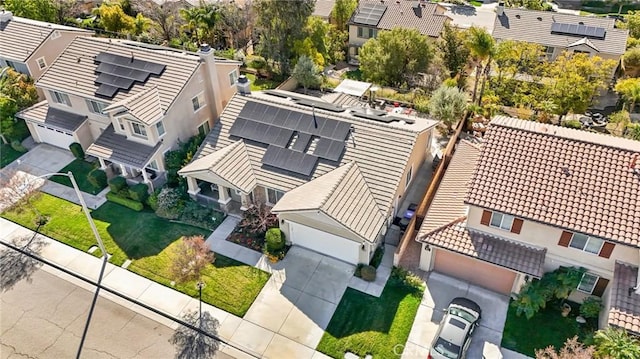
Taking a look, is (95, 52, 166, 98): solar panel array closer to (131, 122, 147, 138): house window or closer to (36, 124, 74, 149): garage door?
(131, 122, 147, 138): house window

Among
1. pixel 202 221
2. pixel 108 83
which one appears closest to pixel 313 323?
pixel 202 221

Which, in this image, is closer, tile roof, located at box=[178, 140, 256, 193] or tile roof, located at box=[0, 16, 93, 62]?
tile roof, located at box=[178, 140, 256, 193]

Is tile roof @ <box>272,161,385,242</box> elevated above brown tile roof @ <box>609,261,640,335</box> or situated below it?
above

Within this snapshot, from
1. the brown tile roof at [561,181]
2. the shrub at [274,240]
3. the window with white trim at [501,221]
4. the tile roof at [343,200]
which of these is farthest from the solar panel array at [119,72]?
the window with white trim at [501,221]

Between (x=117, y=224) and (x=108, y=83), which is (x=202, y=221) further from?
(x=108, y=83)

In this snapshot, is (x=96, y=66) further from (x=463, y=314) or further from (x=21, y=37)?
(x=463, y=314)

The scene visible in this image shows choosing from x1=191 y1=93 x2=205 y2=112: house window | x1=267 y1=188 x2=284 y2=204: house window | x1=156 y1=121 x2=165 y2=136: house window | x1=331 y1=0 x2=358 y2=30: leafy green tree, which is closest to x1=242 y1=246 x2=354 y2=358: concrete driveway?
x1=267 y1=188 x2=284 y2=204: house window

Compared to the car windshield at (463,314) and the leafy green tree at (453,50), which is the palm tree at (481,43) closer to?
the leafy green tree at (453,50)

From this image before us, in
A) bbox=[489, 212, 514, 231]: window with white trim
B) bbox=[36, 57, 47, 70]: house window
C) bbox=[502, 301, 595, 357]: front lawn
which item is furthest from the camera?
bbox=[36, 57, 47, 70]: house window
